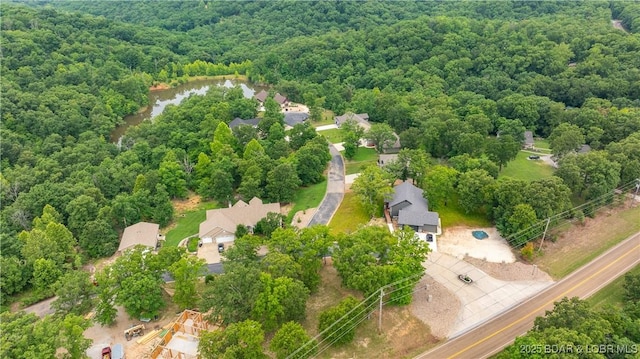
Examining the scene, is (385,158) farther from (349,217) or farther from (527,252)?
(527,252)

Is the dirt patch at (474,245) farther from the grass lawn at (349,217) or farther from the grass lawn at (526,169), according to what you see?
the grass lawn at (526,169)

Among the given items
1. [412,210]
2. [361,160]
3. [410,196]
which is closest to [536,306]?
[412,210]

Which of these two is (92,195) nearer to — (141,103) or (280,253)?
(280,253)

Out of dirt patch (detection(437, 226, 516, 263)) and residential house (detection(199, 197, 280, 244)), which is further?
residential house (detection(199, 197, 280, 244))

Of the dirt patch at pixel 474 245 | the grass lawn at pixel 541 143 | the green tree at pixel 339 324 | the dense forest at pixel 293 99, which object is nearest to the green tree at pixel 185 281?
the dense forest at pixel 293 99

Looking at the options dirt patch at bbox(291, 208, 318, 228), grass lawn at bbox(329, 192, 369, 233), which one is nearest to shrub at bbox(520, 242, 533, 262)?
grass lawn at bbox(329, 192, 369, 233)

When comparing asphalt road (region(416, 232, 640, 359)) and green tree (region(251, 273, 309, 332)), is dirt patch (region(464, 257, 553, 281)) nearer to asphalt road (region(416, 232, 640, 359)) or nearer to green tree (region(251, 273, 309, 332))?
asphalt road (region(416, 232, 640, 359))

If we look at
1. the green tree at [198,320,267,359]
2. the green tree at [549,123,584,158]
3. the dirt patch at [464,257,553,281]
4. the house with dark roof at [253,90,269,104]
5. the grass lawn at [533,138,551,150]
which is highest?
the green tree at [198,320,267,359]
